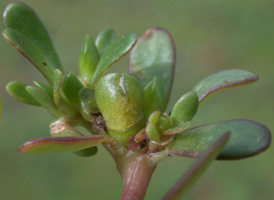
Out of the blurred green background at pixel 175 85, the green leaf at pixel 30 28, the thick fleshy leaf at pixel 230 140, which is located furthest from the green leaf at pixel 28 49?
the blurred green background at pixel 175 85

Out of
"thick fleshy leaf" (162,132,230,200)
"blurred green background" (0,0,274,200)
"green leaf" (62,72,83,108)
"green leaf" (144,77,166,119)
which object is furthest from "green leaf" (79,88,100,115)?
"blurred green background" (0,0,274,200)

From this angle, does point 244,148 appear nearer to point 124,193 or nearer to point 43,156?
point 124,193

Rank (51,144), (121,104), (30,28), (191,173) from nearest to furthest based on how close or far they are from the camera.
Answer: (191,173), (51,144), (121,104), (30,28)

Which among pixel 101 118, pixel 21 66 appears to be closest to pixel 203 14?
pixel 21 66

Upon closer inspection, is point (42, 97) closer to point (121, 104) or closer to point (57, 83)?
point (57, 83)

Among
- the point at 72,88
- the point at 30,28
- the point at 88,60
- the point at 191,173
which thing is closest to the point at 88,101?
the point at 72,88

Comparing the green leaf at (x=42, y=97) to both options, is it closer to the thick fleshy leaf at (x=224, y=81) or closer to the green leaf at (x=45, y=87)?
the green leaf at (x=45, y=87)

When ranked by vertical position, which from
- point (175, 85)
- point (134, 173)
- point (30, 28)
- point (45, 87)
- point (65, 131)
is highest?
point (30, 28)
